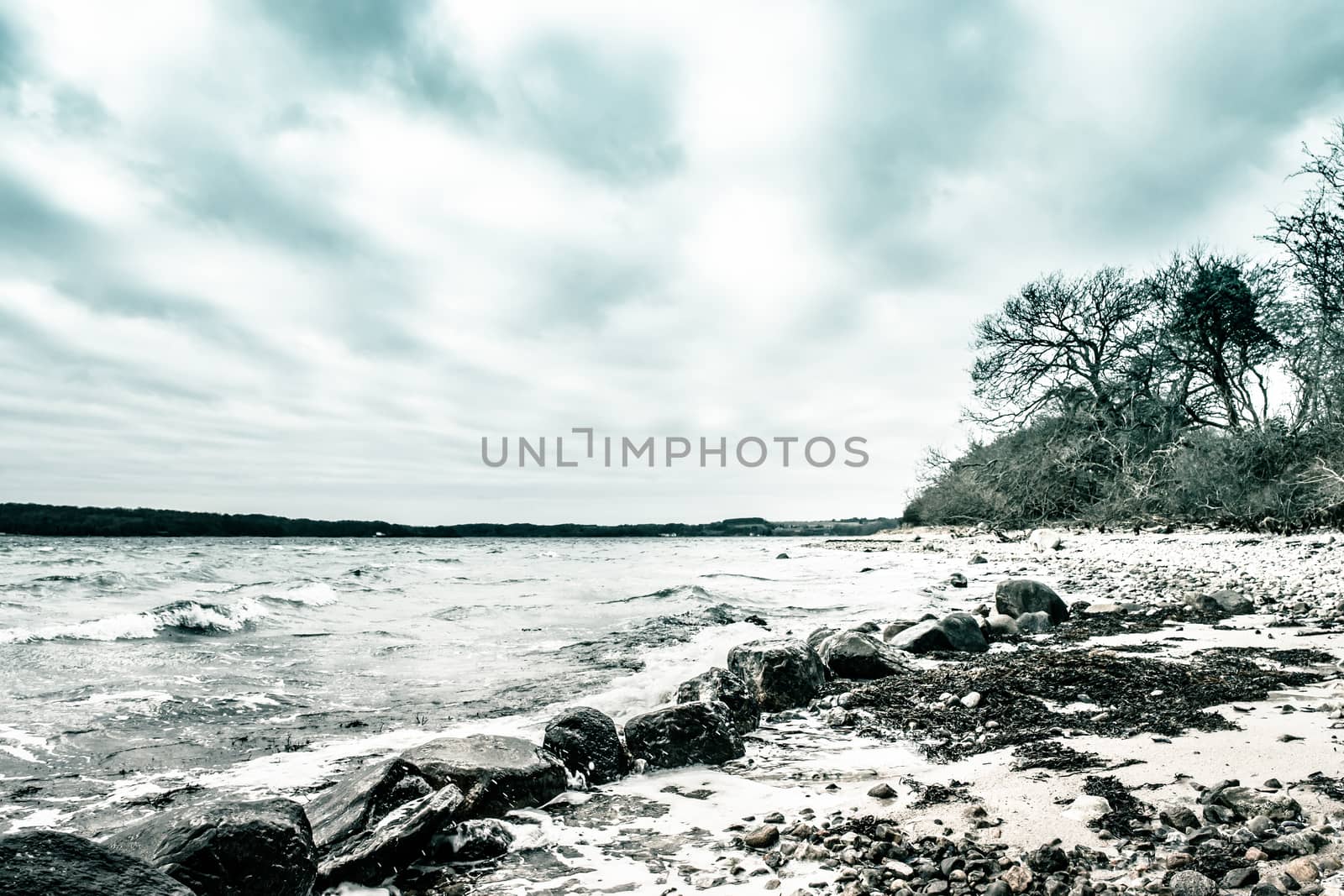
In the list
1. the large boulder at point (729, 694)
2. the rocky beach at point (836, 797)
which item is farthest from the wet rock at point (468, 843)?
the large boulder at point (729, 694)

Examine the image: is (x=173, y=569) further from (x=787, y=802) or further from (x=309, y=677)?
(x=787, y=802)

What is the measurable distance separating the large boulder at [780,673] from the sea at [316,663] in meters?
0.68

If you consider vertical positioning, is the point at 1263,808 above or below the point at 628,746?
above

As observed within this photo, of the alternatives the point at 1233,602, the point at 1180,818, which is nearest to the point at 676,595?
the point at 1233,602

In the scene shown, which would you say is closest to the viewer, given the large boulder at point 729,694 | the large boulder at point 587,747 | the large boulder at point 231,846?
the large boulder at point 231,846

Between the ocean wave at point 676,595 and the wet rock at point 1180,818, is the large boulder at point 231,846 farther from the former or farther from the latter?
the ocean wave at point 676,595

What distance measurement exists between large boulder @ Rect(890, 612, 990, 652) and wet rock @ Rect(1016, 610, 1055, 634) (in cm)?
93

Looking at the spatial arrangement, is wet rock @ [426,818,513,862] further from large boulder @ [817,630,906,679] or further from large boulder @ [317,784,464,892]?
large boulder @ [817,630,906,679]

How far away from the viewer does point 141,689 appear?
6188mm

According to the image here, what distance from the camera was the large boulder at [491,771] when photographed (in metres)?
3.12

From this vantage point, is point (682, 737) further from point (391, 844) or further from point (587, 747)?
point (391, 844)

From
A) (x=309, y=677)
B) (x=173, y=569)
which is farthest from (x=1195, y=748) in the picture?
(x=173, y=569)

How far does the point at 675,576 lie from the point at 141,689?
45.9 ft

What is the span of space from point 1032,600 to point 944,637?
6.69 feet
